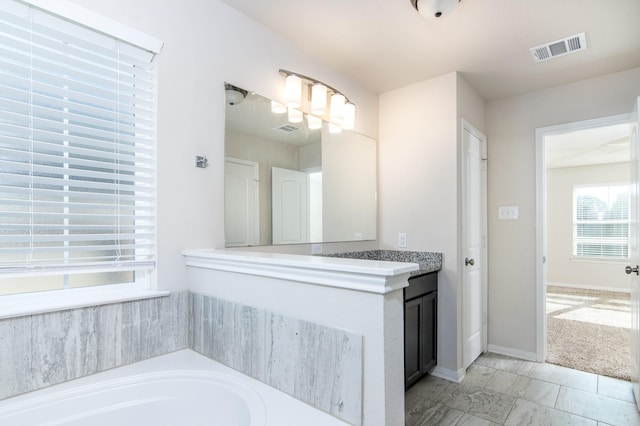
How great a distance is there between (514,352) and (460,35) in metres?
2.70

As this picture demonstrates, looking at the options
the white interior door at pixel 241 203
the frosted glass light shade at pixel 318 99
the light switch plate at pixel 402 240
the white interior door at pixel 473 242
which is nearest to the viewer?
the white interior door at pixel 241 203

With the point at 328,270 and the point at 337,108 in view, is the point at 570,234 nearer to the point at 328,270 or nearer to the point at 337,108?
the point at 337,108

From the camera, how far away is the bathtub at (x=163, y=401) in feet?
3.76

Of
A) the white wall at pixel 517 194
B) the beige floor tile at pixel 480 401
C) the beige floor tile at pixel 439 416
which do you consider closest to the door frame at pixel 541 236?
the white wall at pixel 517 194

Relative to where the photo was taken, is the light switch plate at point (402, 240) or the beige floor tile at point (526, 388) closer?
the beige floor tile at point (526, 388)

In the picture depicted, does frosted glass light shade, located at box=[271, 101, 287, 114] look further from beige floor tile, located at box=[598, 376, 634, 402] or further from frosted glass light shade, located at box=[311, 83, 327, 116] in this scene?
beige floor tile, located at box=[598, 376, 634, 402]

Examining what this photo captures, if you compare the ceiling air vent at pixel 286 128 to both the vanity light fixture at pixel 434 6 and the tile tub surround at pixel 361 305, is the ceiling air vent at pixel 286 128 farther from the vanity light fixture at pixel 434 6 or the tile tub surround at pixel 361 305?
the tile tub surround at pixel 361 305

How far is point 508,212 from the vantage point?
10.5ft

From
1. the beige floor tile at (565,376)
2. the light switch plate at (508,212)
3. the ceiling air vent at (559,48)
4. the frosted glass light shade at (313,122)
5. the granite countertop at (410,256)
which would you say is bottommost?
the beige floor tile at (565,376)

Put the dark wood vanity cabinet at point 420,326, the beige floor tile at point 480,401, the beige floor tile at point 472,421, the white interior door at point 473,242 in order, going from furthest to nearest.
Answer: the white interior door at point 473,242
the dark wood vanity cabinet at point 420,326
the beige floor tile at point 480,401
the beige floor tile at point 472,421

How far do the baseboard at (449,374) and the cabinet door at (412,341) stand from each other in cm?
36

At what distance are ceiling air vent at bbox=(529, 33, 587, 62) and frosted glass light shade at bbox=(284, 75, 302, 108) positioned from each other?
1.61 metres

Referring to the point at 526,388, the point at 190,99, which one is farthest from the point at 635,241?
the point at 190,99

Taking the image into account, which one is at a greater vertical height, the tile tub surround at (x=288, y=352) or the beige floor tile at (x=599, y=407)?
the tile tub surround at (x=288, y=352)
